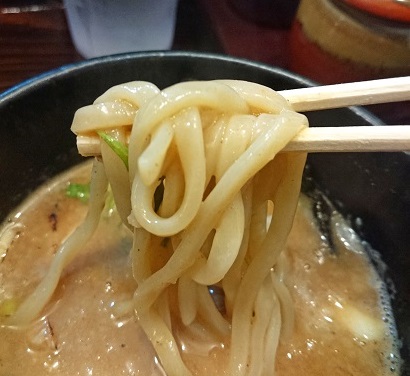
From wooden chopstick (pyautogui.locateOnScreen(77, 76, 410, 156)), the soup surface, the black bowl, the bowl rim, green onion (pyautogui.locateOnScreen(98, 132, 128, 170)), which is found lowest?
the soup surface

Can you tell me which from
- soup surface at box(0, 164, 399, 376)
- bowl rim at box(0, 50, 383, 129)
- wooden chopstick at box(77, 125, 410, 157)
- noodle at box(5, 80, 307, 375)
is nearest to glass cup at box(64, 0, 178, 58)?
bowl rim at box(0, 50, 383, 129)

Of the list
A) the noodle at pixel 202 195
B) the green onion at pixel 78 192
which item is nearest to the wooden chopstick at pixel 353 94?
the noodle at pixel 202 195

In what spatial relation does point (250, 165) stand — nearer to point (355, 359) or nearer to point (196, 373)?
point (196, 373)

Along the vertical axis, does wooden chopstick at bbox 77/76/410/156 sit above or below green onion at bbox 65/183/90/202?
above

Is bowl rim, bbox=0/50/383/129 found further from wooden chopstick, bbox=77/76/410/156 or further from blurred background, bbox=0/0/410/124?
wooden chopstick, bbox=77/76/410/156

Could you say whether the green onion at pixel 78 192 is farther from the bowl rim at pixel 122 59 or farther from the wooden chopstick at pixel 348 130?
the wooden chopstick at pixel 348 130

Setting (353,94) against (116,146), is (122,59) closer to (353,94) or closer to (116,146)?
(116,146)

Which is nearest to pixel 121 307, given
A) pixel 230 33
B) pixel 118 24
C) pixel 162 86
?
pixel 162 86
